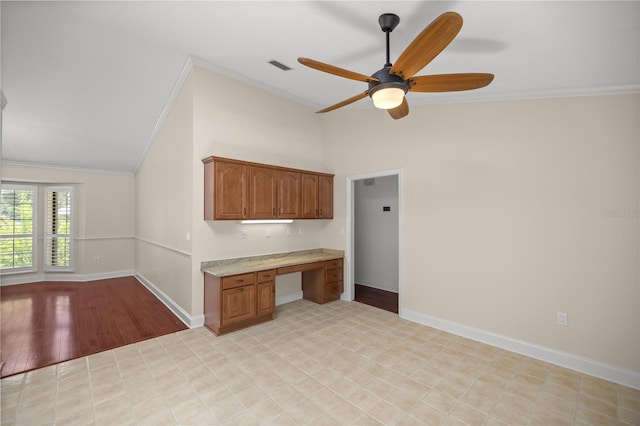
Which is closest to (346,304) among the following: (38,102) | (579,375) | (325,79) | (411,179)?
(411,179)

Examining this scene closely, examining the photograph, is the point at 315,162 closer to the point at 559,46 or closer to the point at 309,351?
the point at 309,351

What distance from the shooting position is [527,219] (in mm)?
3125

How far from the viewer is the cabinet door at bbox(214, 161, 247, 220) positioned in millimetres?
3693

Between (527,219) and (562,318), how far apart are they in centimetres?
105

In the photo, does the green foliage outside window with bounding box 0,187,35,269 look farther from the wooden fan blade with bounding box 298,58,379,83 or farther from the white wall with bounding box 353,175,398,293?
the wooden fan blade with bounding box 298,58,379,83

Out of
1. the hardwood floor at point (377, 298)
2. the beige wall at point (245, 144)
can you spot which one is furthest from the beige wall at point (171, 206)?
the hardwood floor at point (377, 298)

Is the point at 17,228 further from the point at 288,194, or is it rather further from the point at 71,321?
the point at 288,194

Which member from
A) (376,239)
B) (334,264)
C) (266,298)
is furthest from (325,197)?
(266,298)

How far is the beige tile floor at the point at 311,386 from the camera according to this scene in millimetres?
2152

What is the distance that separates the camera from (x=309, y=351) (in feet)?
10.4

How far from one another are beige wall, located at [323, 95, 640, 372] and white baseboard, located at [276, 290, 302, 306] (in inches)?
71.4

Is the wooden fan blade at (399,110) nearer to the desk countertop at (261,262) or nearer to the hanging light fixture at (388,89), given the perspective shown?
the hanging light fixture at (388,89)

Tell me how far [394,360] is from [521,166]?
8.19ft

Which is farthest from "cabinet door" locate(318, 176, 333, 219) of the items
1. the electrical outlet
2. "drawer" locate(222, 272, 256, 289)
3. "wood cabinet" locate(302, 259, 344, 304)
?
the electrical outlet
